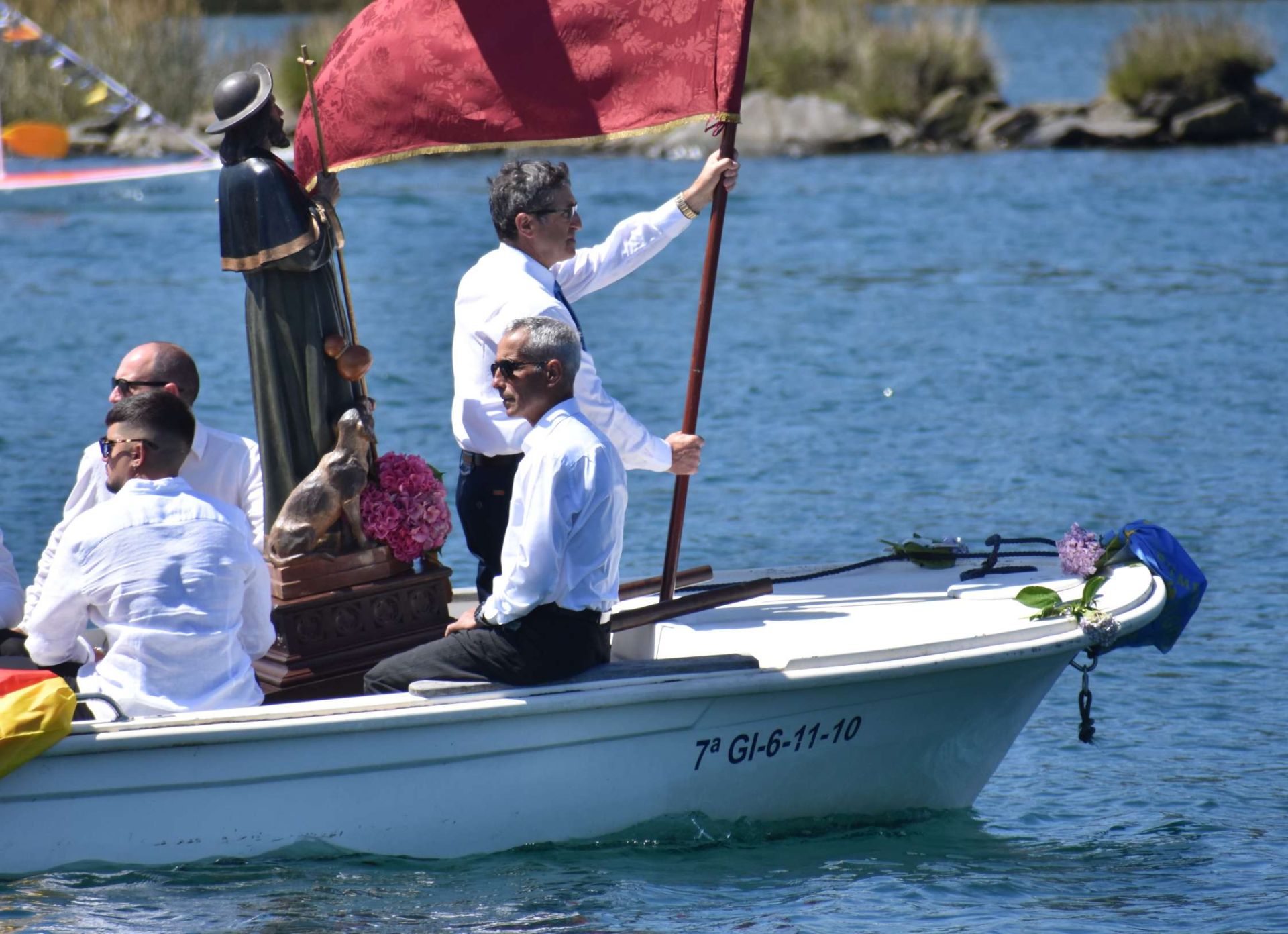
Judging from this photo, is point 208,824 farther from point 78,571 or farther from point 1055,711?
point 1055,711

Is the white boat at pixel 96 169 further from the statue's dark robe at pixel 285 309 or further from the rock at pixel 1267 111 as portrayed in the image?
the statue's dark robe at pixel 285 309

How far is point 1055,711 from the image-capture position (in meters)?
7.44

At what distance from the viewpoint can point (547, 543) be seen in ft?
15.2

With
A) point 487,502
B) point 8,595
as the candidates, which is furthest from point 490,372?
point 8,595

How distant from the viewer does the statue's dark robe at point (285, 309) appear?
17.1 ft

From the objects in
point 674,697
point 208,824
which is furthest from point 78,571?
point 674,697

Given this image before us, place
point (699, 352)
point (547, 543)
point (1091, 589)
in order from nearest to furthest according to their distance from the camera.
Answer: point (547, 543), point (1091, 589), point (699, 352)

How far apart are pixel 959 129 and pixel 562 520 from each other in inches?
960

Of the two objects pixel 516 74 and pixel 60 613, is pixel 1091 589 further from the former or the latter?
pixel 60 613

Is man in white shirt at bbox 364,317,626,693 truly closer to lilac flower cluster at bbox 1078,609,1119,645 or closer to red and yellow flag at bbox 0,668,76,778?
red and yellow flag at bbox 0,668,76,778

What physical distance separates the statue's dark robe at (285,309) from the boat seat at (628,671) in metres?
0.89

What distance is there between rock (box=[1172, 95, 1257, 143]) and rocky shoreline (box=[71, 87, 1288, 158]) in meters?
0.01

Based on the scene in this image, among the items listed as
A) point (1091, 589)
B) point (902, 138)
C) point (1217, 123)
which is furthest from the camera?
point (902, 138)

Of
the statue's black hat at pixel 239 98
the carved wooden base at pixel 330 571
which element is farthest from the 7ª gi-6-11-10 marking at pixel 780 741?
the statue's black hat at pixel 239 98
